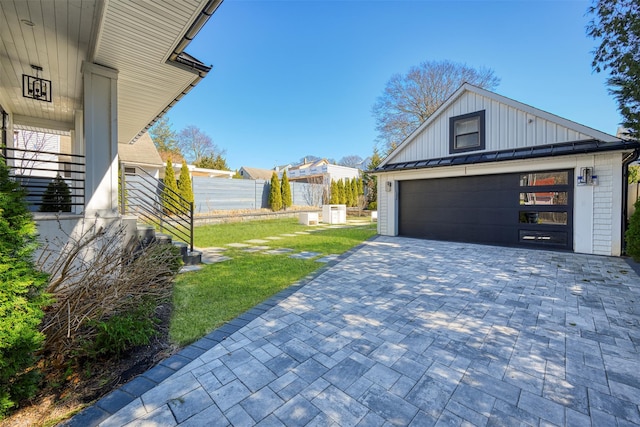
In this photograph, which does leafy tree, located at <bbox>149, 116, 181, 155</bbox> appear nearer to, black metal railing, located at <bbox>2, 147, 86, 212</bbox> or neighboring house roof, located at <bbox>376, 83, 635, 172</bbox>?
black metal railing, located at <bbox>2, 147, 86, 212</bbox>

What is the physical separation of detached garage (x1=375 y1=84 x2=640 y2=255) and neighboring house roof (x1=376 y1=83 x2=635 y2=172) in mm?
24

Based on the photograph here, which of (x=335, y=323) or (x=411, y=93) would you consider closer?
(x=335, y=323)

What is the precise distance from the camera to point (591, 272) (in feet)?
17.6

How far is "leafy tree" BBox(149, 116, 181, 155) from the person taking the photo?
28.8 m

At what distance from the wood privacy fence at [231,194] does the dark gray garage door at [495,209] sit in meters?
10.9

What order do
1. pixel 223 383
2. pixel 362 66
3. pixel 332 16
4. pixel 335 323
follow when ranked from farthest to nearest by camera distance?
pixel 362 66 < pixel 332 16 < pixel 335 323 < pixel 223 383

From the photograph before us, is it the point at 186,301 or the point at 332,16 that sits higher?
the point at 332,16

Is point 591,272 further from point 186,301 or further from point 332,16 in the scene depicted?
point 332,16

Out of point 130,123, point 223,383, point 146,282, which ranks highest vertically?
point 130,123

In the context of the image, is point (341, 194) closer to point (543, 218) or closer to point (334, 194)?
point (334, 194)

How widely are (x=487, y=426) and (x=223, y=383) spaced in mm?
1848

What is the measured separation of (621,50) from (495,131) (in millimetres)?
2914

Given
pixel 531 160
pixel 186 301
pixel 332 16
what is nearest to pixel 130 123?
pixel 186 301

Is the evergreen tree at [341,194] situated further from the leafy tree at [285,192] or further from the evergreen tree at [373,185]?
the leafy tree at [285,192]
